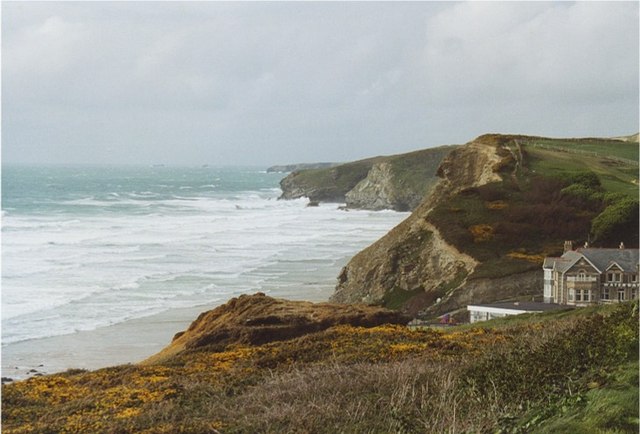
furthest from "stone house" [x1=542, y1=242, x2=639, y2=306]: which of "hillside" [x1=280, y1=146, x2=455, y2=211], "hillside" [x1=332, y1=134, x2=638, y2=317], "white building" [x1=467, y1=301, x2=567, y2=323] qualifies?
"hillside" [x1=280, y1=146, x2=455, y2=211]

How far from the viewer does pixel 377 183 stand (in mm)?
157250

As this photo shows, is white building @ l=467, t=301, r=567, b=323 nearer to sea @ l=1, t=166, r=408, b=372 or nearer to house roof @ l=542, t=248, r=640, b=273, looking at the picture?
house roof @ l=542, t=248, r=640, b=273

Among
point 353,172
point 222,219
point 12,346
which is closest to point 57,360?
point 12,346

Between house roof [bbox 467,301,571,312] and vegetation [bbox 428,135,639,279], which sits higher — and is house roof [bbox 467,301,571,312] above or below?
below

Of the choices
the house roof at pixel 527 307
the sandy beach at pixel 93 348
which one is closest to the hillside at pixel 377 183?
the house roof at pixel 527 307

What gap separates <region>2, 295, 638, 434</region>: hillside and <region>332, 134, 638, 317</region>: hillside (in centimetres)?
2614

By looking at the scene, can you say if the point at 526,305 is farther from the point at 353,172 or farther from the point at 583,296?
the point at 353,172

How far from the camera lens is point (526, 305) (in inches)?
1448

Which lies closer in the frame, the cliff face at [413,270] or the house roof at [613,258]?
the house roof at [613,258]

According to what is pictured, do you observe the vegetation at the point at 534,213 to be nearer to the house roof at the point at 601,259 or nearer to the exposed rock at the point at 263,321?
the house roof at the point at 601,259

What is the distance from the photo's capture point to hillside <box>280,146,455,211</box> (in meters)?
149

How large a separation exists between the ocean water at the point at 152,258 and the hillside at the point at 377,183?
12.2 m

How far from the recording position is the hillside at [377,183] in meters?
149

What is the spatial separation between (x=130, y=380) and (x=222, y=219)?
98.2 meters
